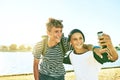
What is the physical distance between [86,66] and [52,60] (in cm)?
89

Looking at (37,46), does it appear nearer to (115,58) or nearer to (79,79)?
(79,79)

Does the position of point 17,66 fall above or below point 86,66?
below

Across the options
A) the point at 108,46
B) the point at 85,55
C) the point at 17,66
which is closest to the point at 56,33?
the point at 85,55

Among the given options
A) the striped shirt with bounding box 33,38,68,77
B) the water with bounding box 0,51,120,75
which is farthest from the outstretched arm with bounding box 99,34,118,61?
the water with bounding box 0,51,120,75

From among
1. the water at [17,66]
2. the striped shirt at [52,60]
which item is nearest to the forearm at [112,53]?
the striped shirt at [52,60]

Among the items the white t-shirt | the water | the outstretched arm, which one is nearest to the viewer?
the outstretched arm

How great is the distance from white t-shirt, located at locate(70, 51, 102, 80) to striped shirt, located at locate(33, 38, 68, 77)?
52cm

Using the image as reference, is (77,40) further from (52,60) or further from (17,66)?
(17,66)

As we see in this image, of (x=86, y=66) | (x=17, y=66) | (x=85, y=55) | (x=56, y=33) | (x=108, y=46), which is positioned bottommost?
(x=17, y=66)

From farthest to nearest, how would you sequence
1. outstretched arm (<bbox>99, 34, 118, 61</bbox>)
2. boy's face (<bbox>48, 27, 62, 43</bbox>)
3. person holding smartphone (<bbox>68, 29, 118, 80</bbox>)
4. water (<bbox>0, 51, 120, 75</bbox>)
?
1. water (<bbox>0, 51, 120, 75</bbox>)
2. boy's face (<bbox>48, 27, 62, 43</bbox>)
3. person holding smartphone (<bbox>68, 29, 118, 80</bbox>)
4. outstretched arm (<bbox>99, 34, 118, 61</bbox>)

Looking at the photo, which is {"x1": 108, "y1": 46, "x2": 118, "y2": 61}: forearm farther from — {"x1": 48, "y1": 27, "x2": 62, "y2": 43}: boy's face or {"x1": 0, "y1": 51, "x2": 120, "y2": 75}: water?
{"x1": 0, "y1": 51, "x2": 120, "y2": 75}: water

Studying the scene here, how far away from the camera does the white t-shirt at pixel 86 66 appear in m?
5.51

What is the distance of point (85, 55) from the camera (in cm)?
566

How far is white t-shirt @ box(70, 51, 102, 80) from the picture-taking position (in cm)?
551
